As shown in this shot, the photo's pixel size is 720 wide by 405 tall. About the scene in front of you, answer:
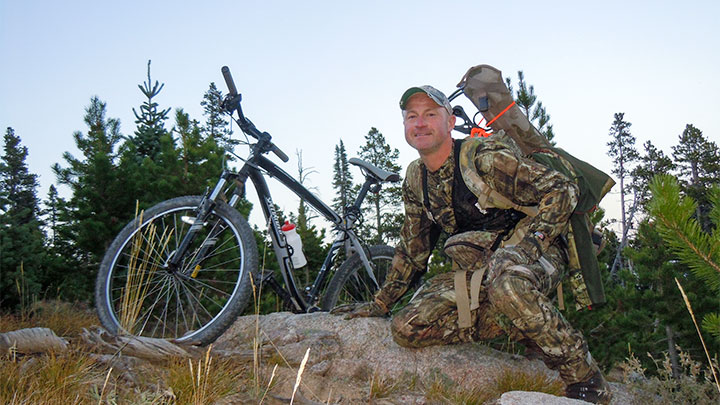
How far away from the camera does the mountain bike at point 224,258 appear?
3758 mm

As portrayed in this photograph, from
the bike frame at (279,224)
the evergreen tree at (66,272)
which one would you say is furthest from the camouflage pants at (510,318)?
the evergreen tree at (66,272)

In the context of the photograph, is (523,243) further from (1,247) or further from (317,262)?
(317,262)

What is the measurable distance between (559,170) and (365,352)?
2041 mm

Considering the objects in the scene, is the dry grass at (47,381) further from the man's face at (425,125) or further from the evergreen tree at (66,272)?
the evergreen tree at (66,272)

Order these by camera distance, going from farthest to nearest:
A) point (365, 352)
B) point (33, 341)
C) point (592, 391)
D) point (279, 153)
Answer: point (279, 153)
point (365, 352)
point (592, 391)
point (33, 341)

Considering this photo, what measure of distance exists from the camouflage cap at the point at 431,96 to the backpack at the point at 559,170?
27 centimetres

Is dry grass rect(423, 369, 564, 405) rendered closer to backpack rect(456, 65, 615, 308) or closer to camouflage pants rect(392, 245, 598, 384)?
camouflage pants rect(392, 245, 598, 384)

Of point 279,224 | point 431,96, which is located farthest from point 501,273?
point 279,224

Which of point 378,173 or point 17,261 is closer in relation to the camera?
point 378,173

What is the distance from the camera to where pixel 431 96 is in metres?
3.85

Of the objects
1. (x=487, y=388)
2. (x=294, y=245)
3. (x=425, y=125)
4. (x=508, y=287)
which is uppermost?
(x=425, y=125)

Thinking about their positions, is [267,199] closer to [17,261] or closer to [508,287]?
[508,287]

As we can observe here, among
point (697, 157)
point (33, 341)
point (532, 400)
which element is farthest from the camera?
point (697, 157)

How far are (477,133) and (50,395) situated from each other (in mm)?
3305
